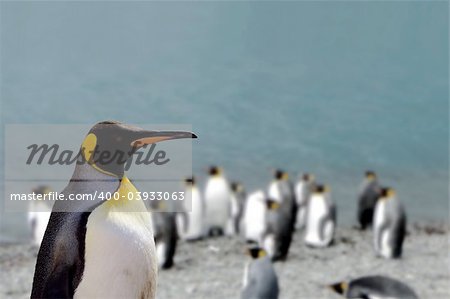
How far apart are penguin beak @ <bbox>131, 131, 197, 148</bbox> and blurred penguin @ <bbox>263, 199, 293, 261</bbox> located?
4841 mm

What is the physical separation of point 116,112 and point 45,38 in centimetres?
2438

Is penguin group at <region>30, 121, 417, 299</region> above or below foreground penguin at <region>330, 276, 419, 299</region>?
above

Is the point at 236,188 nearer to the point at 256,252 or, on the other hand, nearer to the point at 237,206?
the point at 237,206

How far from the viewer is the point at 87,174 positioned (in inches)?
57.4

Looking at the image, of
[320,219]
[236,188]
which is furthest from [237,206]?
[320,219]

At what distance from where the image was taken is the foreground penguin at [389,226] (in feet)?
21.4

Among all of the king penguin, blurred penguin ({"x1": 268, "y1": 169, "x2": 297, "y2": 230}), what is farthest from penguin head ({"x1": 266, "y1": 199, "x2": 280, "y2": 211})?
the king penguin

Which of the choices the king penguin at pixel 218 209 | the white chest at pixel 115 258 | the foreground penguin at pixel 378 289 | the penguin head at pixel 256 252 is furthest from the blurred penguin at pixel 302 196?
the white chest at pixel 115 258

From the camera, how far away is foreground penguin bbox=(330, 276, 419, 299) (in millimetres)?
3691

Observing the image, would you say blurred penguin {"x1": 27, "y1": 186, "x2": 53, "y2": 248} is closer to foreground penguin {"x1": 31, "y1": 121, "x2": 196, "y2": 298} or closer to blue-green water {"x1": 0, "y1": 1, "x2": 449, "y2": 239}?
blue-green water {"x1": 0, "y1": 1, "x2": 449, "y2": 239}

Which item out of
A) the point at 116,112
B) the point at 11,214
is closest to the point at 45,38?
the point at 116,112

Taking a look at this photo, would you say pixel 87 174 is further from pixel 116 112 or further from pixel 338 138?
pixel 116 112

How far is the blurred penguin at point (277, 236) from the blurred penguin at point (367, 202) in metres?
1.75

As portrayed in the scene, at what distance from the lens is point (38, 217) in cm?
651
